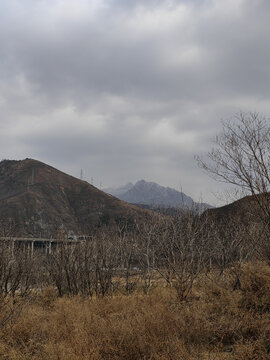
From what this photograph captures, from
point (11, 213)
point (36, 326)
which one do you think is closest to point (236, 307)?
point (36, 326)

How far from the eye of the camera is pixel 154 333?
6090 mm

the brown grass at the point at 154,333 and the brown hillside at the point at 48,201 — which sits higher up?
the brown hillside at the point at 48,201

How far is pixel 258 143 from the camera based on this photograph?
7.96 m

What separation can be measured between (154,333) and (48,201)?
94.5m

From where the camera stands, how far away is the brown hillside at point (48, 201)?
8106 cm

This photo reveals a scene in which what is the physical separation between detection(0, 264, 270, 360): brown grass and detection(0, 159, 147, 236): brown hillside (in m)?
63.8

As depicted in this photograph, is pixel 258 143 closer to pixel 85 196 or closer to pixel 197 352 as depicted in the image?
pixel 197 352

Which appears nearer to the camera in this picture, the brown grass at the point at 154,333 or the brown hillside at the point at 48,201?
the brown grass at the point at 154,333

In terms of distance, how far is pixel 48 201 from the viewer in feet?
317

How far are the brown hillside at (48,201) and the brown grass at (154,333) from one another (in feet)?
209

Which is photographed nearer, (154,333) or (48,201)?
(154,333)

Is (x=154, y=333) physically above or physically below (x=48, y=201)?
below

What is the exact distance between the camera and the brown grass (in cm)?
545

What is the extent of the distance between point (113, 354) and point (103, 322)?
1.14 metres
